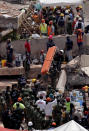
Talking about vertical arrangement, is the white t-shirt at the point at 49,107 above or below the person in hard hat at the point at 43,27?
below

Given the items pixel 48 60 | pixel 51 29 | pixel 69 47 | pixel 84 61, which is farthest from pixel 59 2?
pixel 48 60

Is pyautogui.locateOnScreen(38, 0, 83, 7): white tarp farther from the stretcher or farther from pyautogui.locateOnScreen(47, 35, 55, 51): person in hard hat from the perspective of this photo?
the stretcher

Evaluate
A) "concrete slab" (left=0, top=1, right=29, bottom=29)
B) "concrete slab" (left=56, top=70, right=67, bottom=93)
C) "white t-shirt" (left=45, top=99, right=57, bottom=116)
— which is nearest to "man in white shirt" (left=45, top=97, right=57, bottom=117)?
"white t-shirt" (left=45, top=99, right=57, bottom=116)

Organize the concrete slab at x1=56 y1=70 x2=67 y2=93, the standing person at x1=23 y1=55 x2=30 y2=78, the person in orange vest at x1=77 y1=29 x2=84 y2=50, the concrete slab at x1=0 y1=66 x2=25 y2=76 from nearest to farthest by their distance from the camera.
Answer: the concrete slab at x1=56 y1=70 x2=67 y2=93
the standing person at x1=23 y1=55 x2=30 y2=78
the concrete slab at x1=0 y1=66 x2=25 y2=76
the person in orange vest at x1=77 y1=29 x2=84 y2=50

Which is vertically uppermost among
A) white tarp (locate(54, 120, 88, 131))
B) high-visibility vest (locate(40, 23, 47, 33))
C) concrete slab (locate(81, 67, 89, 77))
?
high-visibility vest (locate(40, 23, 47, 33))

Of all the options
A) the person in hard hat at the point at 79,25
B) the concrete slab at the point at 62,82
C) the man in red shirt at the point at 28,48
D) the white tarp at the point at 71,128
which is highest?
the person in hard hat at the point at 79,25

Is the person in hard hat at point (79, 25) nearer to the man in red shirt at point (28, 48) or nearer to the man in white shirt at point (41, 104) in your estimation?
the man in red shirt at point (28, 48)

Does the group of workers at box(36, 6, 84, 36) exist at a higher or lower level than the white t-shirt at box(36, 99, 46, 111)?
higher

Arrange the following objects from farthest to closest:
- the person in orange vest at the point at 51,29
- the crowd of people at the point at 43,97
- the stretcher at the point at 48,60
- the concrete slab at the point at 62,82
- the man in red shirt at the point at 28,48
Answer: the person in orange vest at the point at 51,29 → the man in red shirt at the point at 28,48 → the stretcher at the point at 48,60 → the concrete slab at the point at 62,82 → the crowd of people at the point at 43,97

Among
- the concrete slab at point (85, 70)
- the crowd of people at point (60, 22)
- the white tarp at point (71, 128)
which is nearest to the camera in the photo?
the white tarp at point (71, 128)

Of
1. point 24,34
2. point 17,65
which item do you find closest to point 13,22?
point 24,34

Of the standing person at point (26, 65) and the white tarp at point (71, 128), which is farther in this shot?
the standing person at point (26, 65)

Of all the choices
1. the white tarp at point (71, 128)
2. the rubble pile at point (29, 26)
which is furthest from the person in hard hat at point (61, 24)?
the white tarp at point (71, 128)

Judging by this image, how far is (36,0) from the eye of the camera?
39219mm
